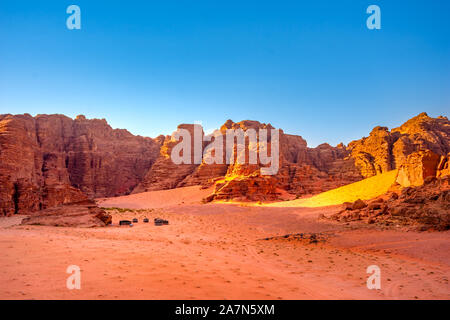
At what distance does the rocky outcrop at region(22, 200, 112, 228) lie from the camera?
11102 millimetres

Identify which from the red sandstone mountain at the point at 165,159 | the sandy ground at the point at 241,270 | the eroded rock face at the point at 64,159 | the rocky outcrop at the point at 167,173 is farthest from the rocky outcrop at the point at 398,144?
the eroded rock face at the point at 64,159

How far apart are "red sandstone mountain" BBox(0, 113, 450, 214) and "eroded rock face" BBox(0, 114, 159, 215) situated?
10cm

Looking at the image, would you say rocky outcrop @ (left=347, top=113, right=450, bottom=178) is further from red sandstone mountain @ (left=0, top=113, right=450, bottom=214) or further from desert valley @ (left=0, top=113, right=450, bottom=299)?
desert valley @ (left=0, top=113, right=450, bottom=299)

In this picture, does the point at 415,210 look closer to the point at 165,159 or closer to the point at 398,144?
the point at 398,144

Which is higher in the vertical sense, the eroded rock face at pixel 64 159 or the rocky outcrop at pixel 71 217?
the eroded rock face at pixel 64 159

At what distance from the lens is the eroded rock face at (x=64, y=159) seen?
683 inches

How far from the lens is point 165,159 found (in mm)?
44750

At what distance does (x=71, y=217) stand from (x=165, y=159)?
109 ft

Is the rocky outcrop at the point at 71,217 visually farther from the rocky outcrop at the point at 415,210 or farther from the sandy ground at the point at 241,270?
the rocky outcrop at the point at 415,210

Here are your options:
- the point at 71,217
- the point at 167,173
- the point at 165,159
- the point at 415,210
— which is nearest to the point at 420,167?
the point at 415,210

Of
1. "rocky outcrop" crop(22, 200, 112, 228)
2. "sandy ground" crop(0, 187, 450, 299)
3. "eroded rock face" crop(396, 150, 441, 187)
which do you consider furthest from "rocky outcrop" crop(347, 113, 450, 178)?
"rocky outcrop" crop(22, 200, 112, 228)

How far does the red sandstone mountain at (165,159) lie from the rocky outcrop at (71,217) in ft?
35.2
